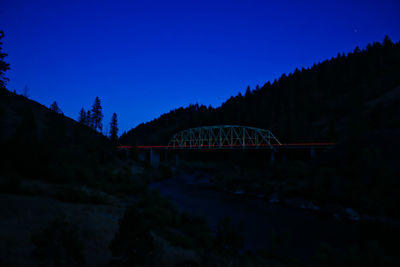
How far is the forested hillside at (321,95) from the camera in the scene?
260ft

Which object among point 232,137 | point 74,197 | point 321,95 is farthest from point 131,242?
point 321,95

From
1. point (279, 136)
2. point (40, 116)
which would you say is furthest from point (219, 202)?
point (279, 136)

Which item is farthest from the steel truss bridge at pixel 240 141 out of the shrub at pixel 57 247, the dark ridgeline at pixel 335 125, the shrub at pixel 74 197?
the shrub at pixel 57 247

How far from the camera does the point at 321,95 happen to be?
101 meters

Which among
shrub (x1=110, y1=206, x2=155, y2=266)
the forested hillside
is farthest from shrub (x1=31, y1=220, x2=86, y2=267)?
the forested hillside

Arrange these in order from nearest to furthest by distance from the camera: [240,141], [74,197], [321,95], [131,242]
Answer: [131,242], [74,197], [240,141], [321,95]

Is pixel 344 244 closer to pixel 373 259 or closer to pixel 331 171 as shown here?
pixel 373 259

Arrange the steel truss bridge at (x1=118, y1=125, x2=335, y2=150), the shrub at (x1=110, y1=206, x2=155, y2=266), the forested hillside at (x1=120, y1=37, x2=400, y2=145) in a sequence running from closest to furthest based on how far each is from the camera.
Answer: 1. the shrub at (x1=110, y1=206, x2=155, y2=266)
2. the steel truss bridge at (x1=118, y1=125, x2=335, y2=150)
3. the forested hillside at (x1=120, y1=37, x2=400, y2=145)

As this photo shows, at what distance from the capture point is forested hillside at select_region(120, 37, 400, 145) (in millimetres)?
79375

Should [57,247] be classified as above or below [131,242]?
above

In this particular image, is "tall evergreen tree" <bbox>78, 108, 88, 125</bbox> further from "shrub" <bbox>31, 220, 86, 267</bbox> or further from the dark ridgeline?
"shrub" <bbox>31, 220, 86, 267</bbox>

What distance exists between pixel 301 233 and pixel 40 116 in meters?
51.9

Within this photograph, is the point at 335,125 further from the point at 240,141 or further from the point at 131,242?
the point at 131,242

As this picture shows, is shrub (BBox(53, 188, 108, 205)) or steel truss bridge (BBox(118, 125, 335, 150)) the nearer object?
shrub (BBox(53, 188, 108, 205))
